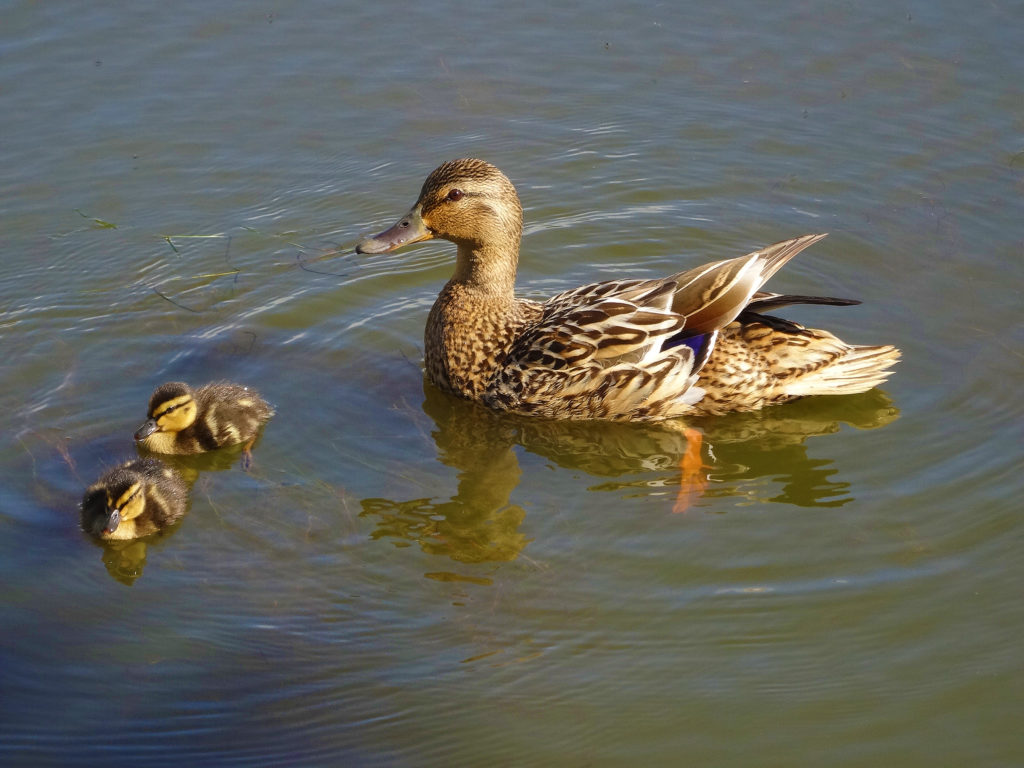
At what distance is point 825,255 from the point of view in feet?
22.6

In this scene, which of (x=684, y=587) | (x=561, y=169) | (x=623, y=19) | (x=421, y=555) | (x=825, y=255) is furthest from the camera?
(x=623, y=19)

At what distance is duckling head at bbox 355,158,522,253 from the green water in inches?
27.6

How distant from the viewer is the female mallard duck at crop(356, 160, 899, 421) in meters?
5.66

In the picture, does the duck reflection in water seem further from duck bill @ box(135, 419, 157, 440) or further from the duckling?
duck bill @ box(135, 419, 157, 440)

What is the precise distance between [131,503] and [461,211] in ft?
6.75

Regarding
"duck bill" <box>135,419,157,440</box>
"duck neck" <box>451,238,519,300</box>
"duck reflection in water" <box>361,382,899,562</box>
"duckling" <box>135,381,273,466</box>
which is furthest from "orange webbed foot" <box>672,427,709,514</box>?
"duck bill" <box>135,419,157,440</box>

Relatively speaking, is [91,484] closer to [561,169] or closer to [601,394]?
[601,394]

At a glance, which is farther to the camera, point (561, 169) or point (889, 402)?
point (561, 169)

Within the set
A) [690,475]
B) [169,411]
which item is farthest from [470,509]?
[169,411]

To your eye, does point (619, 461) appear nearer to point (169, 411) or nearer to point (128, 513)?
point (169, 411)

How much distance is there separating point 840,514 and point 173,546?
271cm

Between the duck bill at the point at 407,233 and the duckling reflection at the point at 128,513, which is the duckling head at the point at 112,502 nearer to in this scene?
the duckling reflection at the point at 128,513

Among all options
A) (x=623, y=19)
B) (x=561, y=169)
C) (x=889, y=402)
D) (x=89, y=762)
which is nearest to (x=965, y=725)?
(x=889, y=402)

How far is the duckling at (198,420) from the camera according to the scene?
5.50 m
